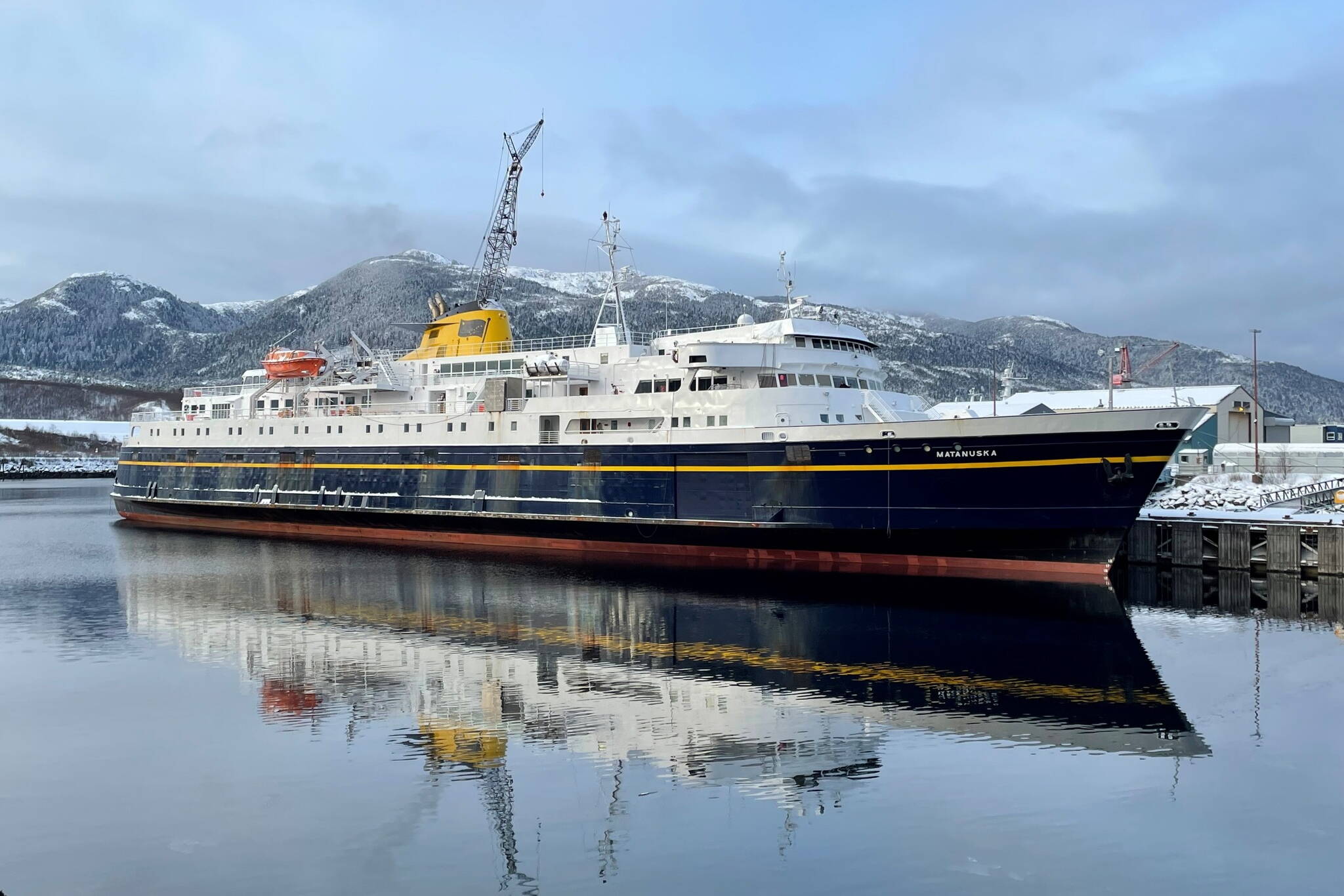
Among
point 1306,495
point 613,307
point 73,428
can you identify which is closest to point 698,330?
point 613,307

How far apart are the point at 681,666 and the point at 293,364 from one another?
2803cm

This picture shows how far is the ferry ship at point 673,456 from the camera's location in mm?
25172

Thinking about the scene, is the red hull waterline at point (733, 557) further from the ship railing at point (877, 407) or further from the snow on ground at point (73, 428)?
the snow on ground at point (73, 428)

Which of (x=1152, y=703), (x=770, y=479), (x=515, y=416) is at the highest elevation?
(x=515, y=416)

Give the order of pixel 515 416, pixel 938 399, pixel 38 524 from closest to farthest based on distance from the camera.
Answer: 1. pixel 515 416
2. pixel 38 524
3. pixel 938 399

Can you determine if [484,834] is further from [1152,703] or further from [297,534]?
[297,534]

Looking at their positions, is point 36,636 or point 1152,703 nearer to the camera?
point 1152,703

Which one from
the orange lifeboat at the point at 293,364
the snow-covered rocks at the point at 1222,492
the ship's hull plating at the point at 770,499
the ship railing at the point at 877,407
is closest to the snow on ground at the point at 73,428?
the orange lifeboat at the point at 293,364

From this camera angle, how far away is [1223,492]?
1752 inches

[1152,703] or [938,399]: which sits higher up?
[938,399]

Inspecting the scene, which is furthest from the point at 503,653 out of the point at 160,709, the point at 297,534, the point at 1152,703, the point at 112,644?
the point at 297,534

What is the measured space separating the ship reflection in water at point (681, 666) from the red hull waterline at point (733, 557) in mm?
858

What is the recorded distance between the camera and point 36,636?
20.1 m

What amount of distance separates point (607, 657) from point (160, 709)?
286 inches
